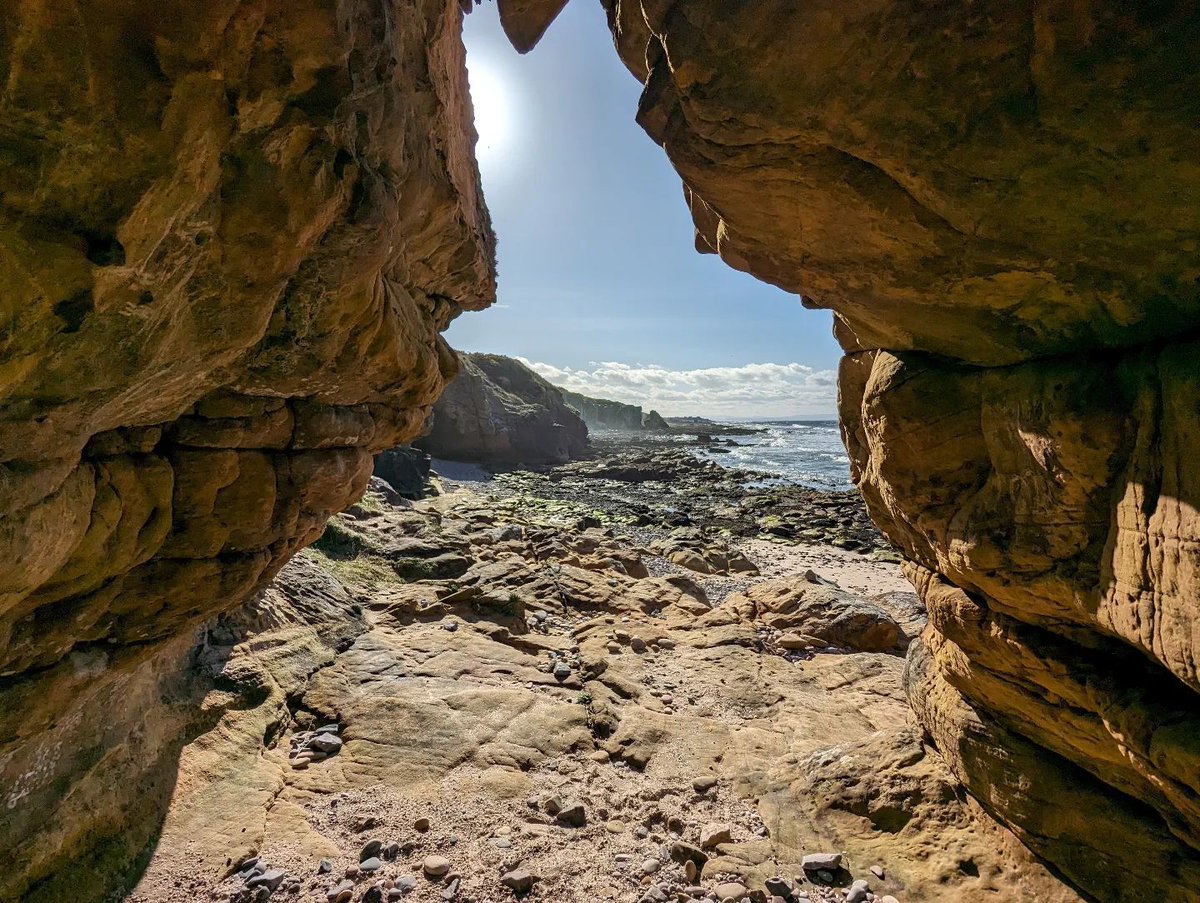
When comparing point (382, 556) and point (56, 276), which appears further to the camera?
point (382, 556)

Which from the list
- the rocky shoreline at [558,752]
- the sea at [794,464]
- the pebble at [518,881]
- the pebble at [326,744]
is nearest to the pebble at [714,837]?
the rocky shoreline at [558,752]

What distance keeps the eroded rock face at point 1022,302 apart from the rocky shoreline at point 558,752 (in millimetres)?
1787

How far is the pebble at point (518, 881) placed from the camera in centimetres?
602

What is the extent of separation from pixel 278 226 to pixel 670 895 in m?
7.83

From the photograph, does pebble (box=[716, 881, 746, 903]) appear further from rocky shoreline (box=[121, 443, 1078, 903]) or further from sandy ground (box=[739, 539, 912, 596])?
sandy ground (box=[739, 539, 912, 596])

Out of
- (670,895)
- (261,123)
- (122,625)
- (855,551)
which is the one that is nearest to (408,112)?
(261,123)

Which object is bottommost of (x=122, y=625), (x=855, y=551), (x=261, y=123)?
(x=855, y=551)

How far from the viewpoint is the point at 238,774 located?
25.2 ft

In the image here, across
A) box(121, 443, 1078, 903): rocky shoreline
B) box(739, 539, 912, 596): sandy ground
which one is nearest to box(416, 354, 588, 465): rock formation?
box(739, 539, 912, 596): sandy ground

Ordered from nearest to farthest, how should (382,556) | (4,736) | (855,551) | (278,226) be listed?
(278,226) → (4,736) → (382,556) → (855,551)

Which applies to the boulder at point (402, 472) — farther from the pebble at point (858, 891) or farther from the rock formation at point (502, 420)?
the pebble at point (858, 891)

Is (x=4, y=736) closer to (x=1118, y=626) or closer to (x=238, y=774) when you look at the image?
(x=238, y=774)

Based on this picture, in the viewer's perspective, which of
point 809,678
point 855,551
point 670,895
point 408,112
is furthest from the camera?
point 855,551

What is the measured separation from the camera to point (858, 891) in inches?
234
